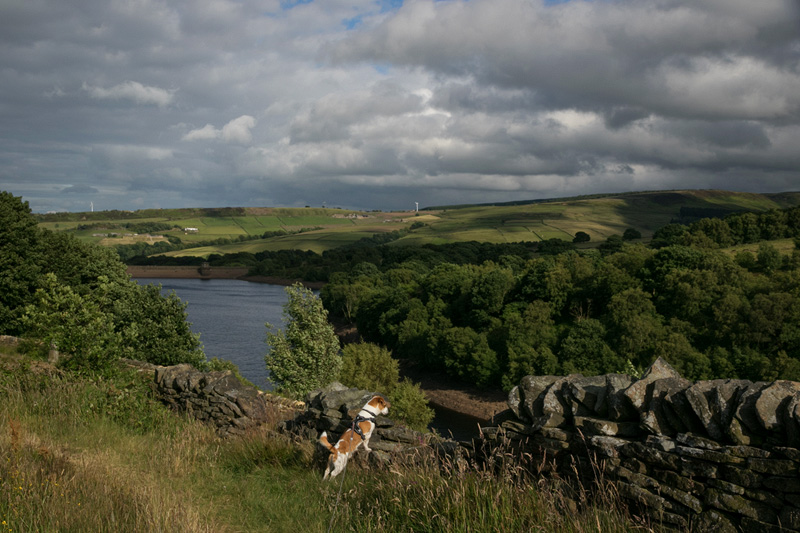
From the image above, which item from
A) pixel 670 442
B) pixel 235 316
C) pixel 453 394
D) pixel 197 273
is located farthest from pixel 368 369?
pixel 197 273

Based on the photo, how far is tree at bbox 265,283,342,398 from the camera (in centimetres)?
3142

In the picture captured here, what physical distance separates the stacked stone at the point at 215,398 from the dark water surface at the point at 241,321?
1455 cm

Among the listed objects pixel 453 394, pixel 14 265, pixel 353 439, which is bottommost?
pixel 453 394

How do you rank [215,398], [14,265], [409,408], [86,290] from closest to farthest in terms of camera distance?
[215,398] < [14,265] < [86,290] < [409,408]

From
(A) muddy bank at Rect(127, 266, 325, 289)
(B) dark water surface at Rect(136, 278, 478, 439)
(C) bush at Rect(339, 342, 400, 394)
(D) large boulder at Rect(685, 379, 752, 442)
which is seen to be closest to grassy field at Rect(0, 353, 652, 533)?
(D) large boulder at Rect(685, 379, 752, 442)

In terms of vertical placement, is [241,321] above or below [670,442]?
below

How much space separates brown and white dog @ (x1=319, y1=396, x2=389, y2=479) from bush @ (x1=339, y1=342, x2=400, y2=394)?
121 feet

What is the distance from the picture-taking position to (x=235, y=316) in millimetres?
83688

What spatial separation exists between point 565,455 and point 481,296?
60.7 meters

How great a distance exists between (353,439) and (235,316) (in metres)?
81.2

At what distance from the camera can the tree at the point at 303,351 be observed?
31422 millimetres

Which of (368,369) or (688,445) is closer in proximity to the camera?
(688,445)

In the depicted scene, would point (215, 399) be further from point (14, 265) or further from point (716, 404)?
point (14, 265)

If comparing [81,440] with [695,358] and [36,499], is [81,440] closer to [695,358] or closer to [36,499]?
[36,499]
